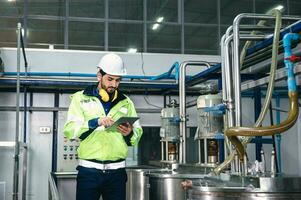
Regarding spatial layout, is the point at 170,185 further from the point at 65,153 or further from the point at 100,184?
the point at 65,153

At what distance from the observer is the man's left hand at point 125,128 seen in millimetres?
2466

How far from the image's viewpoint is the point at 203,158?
3.28m

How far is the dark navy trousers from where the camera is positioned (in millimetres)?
2457

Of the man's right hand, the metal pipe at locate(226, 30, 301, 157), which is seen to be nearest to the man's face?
the man's right hand

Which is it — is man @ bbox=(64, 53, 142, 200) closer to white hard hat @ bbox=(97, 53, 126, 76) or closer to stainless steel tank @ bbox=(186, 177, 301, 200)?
white hard hat @ bbox=(97, 53, 126, 76)

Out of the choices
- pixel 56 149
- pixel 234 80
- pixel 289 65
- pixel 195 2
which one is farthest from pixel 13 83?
pixel 195 2

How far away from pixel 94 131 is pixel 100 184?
0.34m

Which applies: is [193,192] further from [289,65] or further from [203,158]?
[203,158]

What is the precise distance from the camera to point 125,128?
8.13ft

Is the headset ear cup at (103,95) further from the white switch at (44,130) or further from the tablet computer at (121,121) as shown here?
the white switch at (44,130)

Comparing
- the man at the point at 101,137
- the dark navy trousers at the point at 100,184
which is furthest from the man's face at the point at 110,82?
the dark navy trousers at the point at 100,184

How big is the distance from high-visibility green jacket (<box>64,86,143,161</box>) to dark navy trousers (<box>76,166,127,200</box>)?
89mm

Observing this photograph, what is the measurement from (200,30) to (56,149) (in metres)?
7.24

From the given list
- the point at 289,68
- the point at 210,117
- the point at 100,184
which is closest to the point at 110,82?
the point at 100,184
